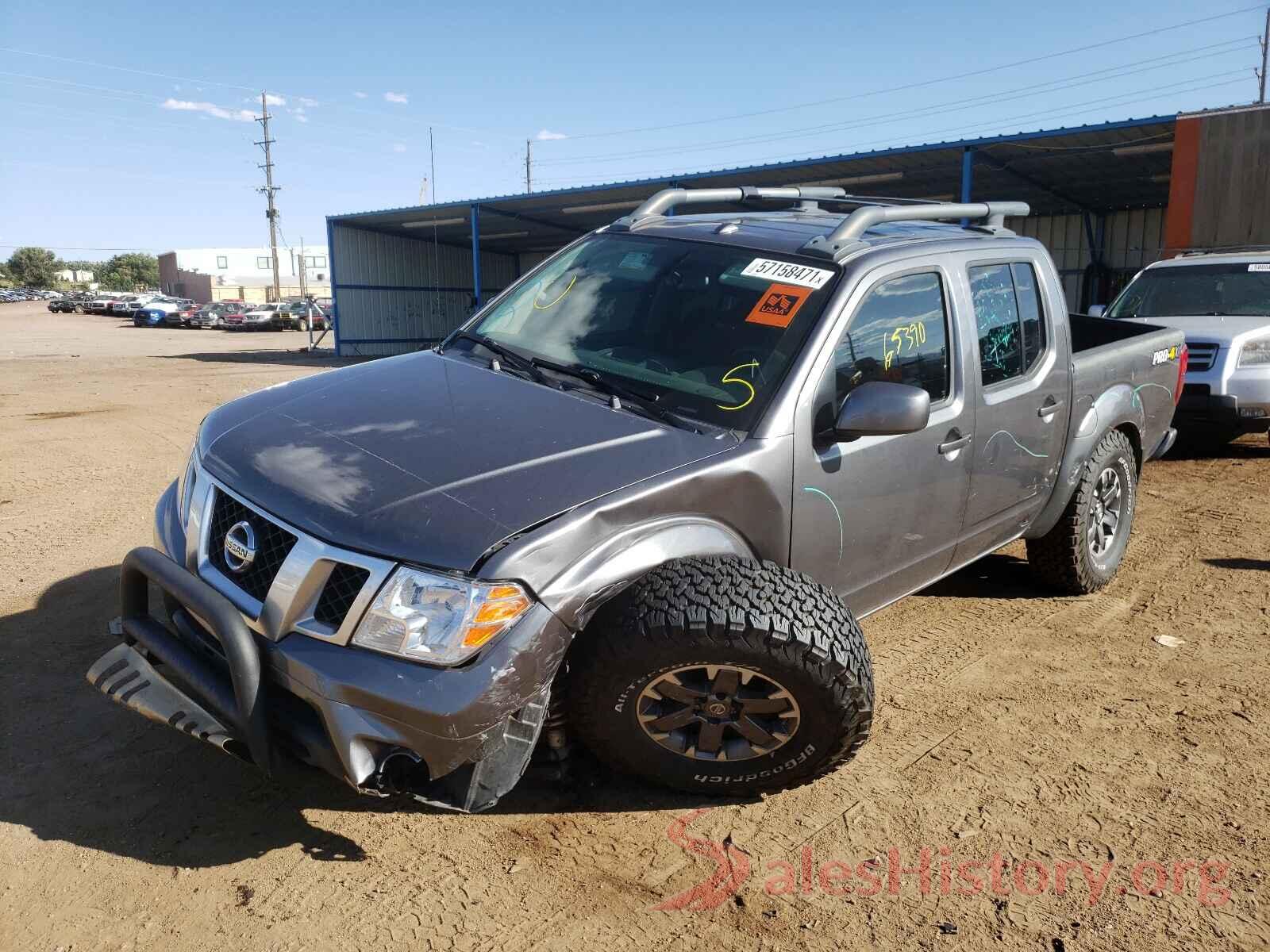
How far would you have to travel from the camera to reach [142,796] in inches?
118

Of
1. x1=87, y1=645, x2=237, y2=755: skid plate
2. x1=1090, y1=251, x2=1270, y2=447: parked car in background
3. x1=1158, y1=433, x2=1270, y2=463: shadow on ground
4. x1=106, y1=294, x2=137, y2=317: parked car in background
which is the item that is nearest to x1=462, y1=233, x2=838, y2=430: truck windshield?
x1=87, y1=645, x2=237, y2=755: skid plate

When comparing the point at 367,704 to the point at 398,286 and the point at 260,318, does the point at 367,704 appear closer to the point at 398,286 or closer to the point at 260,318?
the point at 398,286

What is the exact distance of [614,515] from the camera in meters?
2.62

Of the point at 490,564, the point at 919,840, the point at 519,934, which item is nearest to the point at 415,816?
the point at 519,934

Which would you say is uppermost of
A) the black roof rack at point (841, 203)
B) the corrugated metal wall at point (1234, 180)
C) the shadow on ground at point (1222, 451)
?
the corrugated metal wall at point (1234, 180)

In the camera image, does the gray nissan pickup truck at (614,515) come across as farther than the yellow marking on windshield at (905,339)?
No

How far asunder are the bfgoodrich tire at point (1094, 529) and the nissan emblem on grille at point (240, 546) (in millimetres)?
3758

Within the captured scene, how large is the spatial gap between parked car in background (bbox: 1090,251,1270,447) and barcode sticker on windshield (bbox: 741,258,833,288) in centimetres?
489

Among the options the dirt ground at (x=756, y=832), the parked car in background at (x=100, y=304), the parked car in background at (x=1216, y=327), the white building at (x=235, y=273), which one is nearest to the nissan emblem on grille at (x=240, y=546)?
the dirt ground at (x=756, y=832)

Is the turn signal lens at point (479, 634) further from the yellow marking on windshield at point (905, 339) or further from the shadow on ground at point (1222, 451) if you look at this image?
the shadow on ground at point (1222, 451)

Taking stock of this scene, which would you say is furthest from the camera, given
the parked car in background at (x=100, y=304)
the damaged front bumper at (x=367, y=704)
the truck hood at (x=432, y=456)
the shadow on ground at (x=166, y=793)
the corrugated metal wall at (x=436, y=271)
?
the parked car in background at (x=100, y=304)

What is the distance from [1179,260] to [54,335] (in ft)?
127

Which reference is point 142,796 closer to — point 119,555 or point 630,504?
point 630,504

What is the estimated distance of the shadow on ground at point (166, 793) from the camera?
2791 mm
